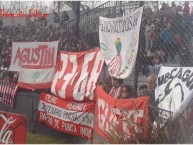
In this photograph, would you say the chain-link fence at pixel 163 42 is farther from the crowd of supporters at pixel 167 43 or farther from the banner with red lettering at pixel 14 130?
the banner with red lettering at pixel 14 130

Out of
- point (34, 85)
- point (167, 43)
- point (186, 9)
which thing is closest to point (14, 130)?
point (167, 43)

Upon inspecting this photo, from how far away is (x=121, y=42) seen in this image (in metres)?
6.56

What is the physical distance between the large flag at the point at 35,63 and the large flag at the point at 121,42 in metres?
2.26

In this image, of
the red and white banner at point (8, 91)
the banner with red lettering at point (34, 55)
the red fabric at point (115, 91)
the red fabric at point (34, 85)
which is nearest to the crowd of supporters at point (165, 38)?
the red fabric at point (115, 91)

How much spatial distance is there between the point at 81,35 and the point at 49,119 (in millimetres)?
1964

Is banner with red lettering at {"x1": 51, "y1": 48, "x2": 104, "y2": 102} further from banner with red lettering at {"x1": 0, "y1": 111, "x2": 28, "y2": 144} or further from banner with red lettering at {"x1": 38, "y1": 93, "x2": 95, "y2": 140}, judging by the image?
banner with red lettering at {"x1": 0, "y1": 111, "x2": 28, "y2": 144}

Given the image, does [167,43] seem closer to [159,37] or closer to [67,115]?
[159,37]

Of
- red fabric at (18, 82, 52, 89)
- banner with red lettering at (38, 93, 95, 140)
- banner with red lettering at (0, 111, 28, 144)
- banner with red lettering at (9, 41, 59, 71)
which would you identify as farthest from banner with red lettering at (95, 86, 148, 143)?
banner with red lettering at (9, 41, 59, 71)

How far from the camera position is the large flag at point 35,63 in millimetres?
9141

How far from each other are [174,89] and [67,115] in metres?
3.44

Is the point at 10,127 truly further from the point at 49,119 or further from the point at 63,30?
the point at 63,30

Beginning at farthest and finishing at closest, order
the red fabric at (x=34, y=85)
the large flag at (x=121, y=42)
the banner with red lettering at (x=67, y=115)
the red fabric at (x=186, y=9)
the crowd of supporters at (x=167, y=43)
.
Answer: the red fabric at (x=34, y=85) < the banner with red lettering at (x=67, y=115) < the red fabric at (x=186, y=9) < the crowd of supporters at (x=167, y=43) < the large flag at (x=121, y=42)

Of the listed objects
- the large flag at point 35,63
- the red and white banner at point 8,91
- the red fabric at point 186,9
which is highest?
the red fabric at point 186,9

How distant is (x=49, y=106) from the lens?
8.66m
